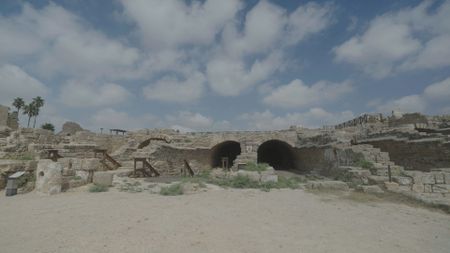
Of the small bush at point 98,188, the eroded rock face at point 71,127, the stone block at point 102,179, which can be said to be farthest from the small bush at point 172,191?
the eroded rock face at point 71,127

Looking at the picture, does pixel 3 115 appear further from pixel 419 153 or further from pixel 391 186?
pixel 419 153

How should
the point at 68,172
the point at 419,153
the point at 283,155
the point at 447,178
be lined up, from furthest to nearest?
the point at 283,155 → the point at 419,153 → the point at 68,172 → the point at 447,178

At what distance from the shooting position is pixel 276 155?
25.3 m

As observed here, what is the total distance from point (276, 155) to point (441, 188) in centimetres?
1806

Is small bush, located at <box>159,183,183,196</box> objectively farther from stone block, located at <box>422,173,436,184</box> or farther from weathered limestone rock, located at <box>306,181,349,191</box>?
stone block, located at <box>422,173,436,184</box>

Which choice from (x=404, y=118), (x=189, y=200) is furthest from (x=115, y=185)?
(x=404, y=118)

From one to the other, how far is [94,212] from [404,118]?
820 inches

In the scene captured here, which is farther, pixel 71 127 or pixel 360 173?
pixel 71 127

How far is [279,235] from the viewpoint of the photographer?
4145 mm

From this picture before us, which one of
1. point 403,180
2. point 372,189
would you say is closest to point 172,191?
point 372,189

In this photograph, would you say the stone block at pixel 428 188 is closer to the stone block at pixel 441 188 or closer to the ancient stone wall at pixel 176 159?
the stone block at pixel 441 188

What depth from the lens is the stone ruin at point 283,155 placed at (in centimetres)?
793

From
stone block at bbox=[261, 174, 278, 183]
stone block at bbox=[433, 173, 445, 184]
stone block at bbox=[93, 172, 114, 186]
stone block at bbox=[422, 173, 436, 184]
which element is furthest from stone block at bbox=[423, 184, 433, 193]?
stone block at bbox=[93, 172, 114, 186]

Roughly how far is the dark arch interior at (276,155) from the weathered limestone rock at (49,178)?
656 inches
